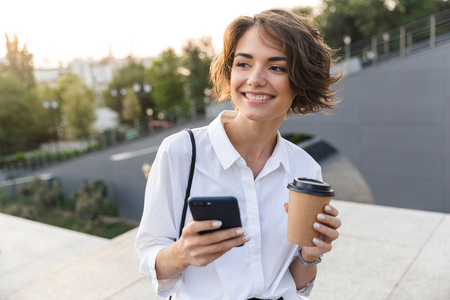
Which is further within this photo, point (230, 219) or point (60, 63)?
point (60, 63)

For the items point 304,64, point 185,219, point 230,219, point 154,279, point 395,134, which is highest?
point 304,64

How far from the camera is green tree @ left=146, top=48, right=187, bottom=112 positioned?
3478cm

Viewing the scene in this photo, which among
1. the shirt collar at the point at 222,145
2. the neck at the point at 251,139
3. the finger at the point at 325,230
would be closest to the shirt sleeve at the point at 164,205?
the shirt collar at the point at 222,145

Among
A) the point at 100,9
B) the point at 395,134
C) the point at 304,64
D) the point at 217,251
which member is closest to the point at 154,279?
the point at 217,251

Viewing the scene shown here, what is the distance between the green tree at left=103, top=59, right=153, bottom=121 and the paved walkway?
112ft

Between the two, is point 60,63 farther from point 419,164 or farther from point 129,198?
point 419,164

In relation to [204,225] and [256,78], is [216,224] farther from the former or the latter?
[256,78]

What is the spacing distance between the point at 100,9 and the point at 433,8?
23335mm

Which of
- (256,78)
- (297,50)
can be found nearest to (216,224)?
(256,78)

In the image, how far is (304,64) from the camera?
118 cm

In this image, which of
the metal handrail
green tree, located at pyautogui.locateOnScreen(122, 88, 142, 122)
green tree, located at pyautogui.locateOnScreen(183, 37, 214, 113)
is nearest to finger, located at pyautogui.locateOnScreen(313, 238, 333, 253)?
the metal handrail

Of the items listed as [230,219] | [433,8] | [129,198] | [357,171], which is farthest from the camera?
[433,8]

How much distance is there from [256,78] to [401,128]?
Answer: 34.0 ft

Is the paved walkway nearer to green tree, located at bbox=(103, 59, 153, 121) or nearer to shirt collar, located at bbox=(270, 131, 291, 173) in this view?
shirt collar, located at bbox=(270, 131, 291, 173)
